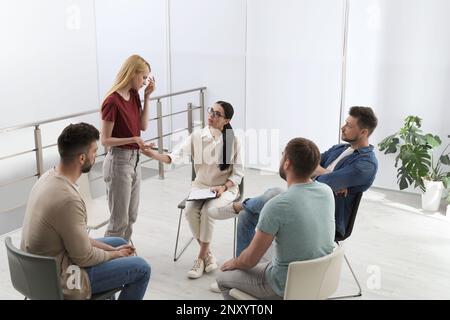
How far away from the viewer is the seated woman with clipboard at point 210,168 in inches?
152

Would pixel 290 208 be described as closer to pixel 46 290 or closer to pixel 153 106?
pixel 46 290

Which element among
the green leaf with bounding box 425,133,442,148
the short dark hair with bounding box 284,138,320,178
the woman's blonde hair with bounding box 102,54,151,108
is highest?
the woman's blonde hair with bounding box 102,54,151,108

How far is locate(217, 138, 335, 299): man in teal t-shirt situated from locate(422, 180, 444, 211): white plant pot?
2805mm

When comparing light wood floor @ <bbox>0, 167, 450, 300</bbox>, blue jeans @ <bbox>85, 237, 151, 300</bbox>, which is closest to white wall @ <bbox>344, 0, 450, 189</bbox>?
light wood floor @ <bbox>0, 167, 450, 300</bbox>

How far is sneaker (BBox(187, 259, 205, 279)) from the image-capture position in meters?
3.85

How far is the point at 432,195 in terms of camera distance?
5133mm

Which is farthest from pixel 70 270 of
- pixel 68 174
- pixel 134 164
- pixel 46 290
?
pixel 134 164

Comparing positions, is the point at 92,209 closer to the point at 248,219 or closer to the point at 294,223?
the point at 248,219

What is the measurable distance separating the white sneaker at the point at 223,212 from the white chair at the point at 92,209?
2.26 ft

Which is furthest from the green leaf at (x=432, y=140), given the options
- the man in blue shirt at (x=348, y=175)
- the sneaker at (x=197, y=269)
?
the sneaker at (x=197, y=269)

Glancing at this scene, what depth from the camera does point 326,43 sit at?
5.66m

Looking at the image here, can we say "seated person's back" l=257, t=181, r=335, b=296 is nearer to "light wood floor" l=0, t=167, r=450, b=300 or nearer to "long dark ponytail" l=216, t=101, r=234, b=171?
"light wood floor" l=0, t=167, r=450, b=300

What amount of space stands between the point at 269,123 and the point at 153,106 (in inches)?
57.8

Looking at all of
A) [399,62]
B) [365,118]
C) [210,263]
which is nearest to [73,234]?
[210,263]
